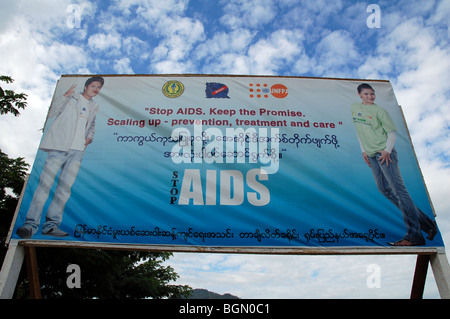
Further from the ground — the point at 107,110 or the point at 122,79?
the point at 122,79

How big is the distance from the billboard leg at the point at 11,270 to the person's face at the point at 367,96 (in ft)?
15.9

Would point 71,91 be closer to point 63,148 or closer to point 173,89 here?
point 63,148

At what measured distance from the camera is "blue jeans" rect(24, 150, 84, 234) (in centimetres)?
346

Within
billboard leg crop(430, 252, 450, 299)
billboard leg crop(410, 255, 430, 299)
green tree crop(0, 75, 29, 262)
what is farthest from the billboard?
green tree crop(0, 75, 29, 262)

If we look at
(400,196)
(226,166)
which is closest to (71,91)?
(226,166)

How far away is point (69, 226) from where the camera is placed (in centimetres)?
343

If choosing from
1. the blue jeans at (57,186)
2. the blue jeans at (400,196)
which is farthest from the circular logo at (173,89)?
the blue jeans at (400,196)

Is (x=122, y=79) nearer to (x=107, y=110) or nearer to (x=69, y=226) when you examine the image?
(x=107, y=110)

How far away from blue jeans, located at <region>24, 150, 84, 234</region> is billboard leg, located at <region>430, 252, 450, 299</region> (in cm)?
426

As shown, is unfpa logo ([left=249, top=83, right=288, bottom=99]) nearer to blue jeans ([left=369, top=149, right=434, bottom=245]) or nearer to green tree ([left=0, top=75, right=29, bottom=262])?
blue jeans ([left=369, top=149, right=434, bottom=245])

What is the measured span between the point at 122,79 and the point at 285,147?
2.63 m

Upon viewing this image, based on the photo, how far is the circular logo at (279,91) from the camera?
438 centimetres

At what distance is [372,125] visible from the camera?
4.20m
